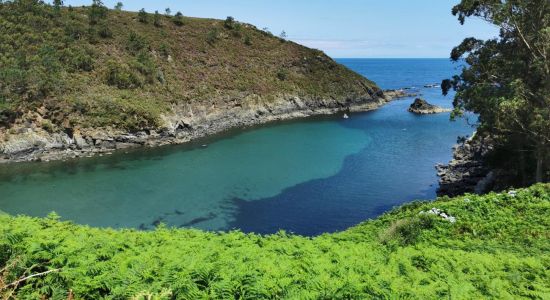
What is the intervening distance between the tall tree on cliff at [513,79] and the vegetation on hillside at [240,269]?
686 inches

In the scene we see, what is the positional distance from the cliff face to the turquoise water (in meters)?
6.01

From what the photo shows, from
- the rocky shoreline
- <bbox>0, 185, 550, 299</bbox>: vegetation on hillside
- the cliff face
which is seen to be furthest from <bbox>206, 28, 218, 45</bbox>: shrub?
<bbox>0, 185, 550, 299</bbox>: vegetation on hillside

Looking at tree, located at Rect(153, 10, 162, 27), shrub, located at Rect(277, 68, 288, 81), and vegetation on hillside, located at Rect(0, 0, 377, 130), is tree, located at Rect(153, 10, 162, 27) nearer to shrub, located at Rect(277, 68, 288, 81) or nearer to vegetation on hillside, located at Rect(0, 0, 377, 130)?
vegetation on hillside, located at Rect(0, 0, 377, 130)

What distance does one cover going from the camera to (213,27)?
4375 inches

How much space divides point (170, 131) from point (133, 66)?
60.9 feet

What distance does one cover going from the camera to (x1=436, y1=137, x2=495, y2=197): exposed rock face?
4208 centimetres

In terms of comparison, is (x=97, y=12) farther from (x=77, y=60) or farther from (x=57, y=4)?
(x=77, y=60)

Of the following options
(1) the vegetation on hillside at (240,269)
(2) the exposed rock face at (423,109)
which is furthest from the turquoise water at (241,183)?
(2) the exposed rock face at (423,109)

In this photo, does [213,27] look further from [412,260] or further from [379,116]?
[412,260]

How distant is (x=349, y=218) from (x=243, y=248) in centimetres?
2500

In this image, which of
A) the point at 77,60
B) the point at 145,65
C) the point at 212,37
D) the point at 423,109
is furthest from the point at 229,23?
the point at 423,109

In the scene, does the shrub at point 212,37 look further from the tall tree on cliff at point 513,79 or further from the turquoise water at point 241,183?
the tall tree on cliff at point 513,79

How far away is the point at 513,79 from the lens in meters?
33.1

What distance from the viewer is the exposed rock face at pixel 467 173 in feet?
138
